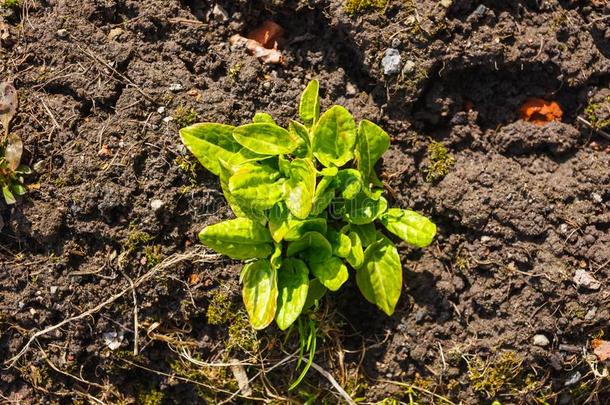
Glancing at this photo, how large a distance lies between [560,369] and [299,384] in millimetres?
1155

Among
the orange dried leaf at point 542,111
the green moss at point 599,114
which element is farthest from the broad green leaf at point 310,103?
the green moss at point 599,114

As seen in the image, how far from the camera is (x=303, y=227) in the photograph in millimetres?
2646

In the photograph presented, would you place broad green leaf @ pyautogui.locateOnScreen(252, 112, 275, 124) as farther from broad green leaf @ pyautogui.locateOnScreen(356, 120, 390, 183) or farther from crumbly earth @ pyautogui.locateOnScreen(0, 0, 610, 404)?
broad green leaf @ pyautogui.locateOnScreen(356, 120, 390, 183)

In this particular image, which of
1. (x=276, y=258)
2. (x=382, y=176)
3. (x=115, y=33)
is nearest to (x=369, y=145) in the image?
(x=382, y=176)

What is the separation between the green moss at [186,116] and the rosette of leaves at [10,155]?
712 millimetres

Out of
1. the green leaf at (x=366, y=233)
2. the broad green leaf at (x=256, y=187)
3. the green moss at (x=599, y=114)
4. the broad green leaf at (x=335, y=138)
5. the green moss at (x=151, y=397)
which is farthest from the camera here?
the green moss at (x=151, y=397)

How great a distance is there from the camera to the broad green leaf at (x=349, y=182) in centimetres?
263

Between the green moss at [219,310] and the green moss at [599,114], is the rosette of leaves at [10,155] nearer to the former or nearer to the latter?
the green moss at [219,310]

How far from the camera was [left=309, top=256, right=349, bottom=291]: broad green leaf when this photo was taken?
259 cm

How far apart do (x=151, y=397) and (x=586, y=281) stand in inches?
79.0

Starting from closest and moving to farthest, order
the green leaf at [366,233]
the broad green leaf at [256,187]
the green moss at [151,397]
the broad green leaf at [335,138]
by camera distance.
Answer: the broad green leaf at [256,187]
the broad green leaf at [335,138]
the green leaf at [366,233]
the green moss at [151,397]

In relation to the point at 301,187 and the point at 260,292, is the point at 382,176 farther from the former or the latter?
the point at 260,292

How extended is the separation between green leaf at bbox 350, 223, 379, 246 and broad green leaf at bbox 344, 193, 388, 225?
42mm

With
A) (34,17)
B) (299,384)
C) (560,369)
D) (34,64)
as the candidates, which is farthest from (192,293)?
(560,369)
